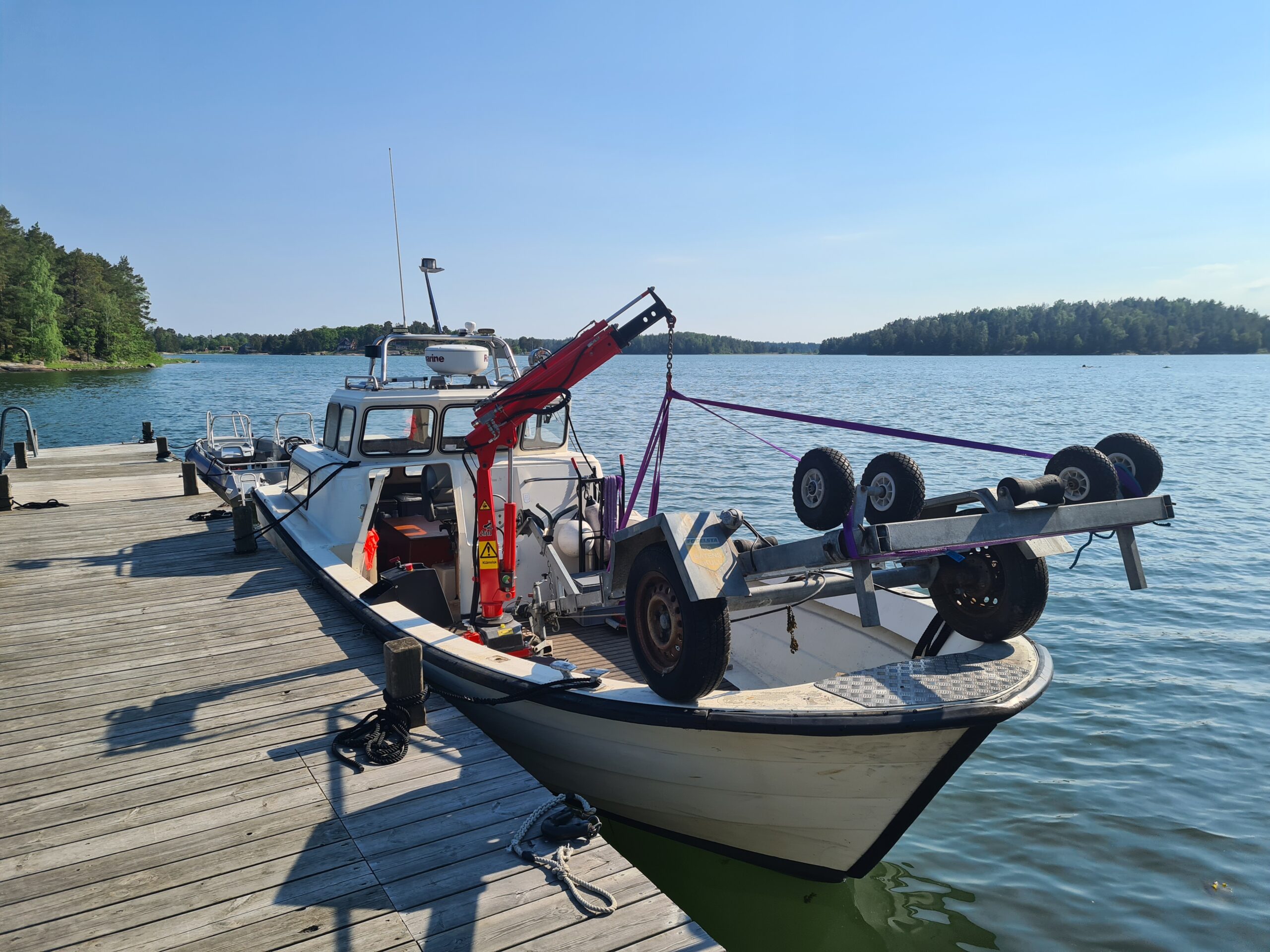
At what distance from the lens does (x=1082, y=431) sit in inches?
1134

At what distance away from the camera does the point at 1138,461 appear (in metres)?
4.00

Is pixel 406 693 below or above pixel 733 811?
above

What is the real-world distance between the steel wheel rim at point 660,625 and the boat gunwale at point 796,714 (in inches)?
10.0

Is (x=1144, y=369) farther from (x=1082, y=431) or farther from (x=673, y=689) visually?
(x=673, y=689)

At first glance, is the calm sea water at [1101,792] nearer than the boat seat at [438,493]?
Yes

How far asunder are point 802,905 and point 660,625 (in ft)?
7.93

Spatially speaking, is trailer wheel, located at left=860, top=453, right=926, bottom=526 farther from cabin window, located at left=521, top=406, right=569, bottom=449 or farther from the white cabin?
cabin window, located at left=521, top=406, right=569, bottom=449

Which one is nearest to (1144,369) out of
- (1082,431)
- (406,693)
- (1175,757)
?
(1082,431)

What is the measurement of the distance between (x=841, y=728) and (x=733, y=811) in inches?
42.1

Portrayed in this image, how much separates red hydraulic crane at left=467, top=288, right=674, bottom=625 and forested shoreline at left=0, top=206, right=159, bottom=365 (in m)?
82.9

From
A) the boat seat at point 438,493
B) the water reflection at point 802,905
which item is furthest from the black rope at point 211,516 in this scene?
the water reflection at point 802,905

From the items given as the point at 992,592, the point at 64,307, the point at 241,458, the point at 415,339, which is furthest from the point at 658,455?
the point at 64,307

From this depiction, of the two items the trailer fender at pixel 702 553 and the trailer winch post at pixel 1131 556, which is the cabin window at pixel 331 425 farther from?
the trailer winch post at pixel 1131 556

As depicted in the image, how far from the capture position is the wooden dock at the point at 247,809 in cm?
316
